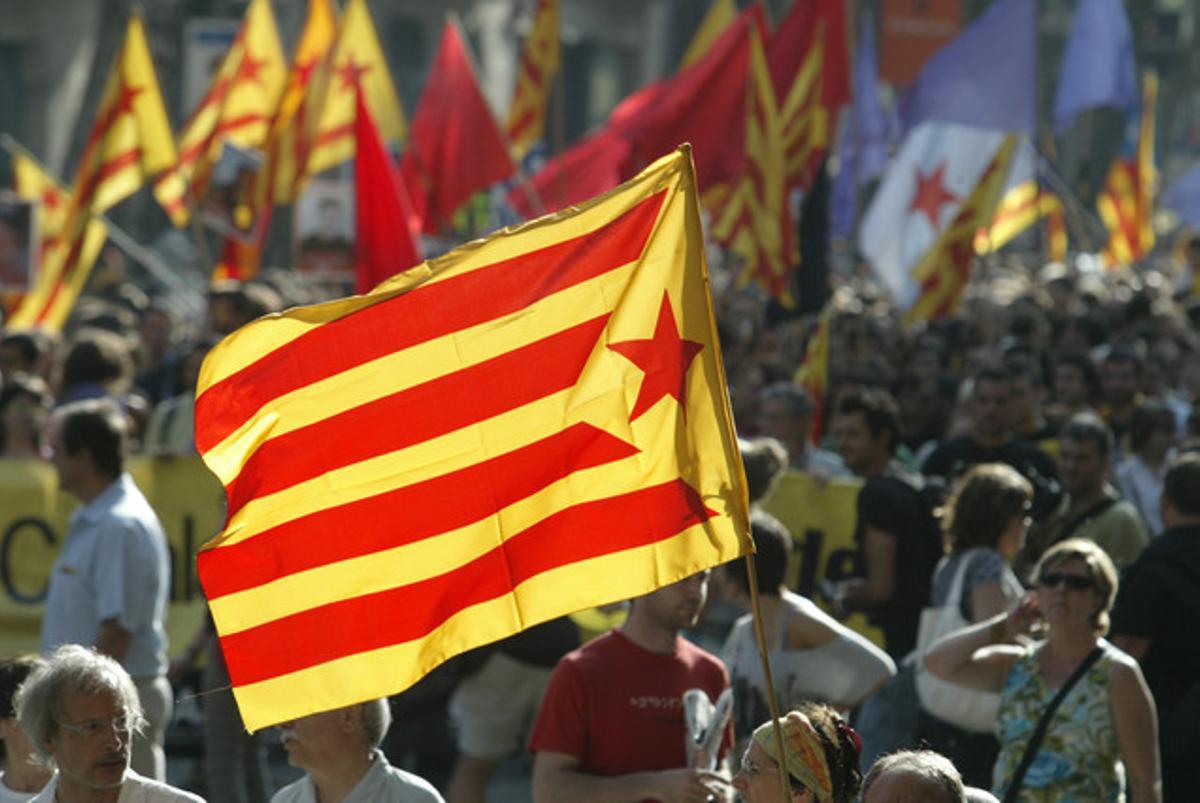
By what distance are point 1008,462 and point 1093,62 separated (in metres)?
9.60

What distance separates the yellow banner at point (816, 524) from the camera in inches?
394

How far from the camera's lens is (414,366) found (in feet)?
16.9

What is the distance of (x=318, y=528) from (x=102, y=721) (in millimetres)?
653

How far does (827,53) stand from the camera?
16.9 meters

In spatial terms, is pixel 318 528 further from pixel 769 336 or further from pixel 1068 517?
pixel 769 336

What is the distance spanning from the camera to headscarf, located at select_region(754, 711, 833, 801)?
489cm

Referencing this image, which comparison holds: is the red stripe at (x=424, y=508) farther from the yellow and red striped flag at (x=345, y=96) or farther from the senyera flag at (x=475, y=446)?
the yellow and red striped flag at (x=345, y=96)

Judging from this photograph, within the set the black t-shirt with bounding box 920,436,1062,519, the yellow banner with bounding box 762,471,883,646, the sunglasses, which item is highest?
the sunglasses

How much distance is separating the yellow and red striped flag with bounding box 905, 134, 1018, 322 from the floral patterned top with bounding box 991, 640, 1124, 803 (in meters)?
9.09

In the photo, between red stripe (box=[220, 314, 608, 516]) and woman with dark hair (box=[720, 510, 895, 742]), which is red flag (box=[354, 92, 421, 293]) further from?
red stripe (box=[220, 314, 608, 516])

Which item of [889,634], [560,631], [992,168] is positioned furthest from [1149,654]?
[992,168]

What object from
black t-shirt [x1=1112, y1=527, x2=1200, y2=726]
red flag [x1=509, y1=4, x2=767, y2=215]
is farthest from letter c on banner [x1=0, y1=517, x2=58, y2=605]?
red flag [x1=509, y1=4, x2=767, y2=215]

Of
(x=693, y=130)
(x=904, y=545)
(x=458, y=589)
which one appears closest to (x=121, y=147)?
(x=693, y=130)

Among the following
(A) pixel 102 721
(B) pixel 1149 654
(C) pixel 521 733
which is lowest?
(C) pixel 521 733
